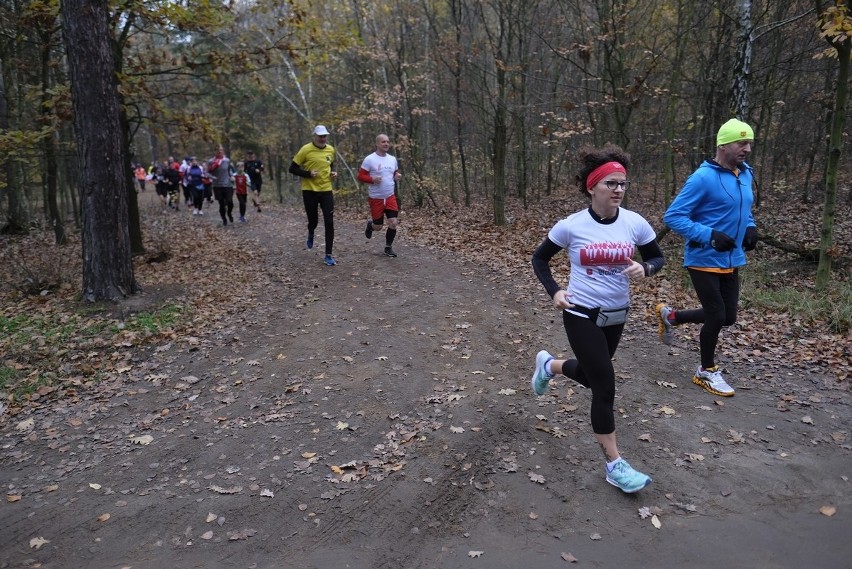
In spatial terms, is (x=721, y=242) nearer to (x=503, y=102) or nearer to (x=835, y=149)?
(x=835, y=149)

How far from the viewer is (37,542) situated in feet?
12.3

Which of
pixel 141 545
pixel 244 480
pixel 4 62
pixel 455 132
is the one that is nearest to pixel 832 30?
pixel 244 480

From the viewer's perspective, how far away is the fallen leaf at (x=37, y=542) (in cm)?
371

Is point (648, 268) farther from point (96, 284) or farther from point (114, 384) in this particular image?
point (96, 284)

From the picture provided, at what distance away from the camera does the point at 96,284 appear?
8.17 meters

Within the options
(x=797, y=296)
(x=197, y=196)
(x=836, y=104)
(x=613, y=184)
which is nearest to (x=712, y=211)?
(x=613, y=184)

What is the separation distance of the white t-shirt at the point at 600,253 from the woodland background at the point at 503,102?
393 cm

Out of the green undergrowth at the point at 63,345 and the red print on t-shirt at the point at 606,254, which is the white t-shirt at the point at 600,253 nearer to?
the red print on t-shirt at the point at 606,254

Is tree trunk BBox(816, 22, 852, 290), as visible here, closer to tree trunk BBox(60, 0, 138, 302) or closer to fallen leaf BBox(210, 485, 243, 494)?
fallen leaf BBox(210, 485, 243, 494)

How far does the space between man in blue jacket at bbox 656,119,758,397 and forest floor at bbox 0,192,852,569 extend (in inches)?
34.8

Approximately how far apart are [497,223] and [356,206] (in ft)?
32.3

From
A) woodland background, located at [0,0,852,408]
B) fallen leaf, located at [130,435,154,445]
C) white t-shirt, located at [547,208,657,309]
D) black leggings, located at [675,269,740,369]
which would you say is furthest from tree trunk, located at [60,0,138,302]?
black leggings, located at [675,269,740,369]

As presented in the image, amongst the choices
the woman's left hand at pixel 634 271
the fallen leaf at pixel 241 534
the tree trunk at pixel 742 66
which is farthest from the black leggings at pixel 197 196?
the woman's left hand at pixel 634 271

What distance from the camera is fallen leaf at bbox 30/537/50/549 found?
12.2 ft
